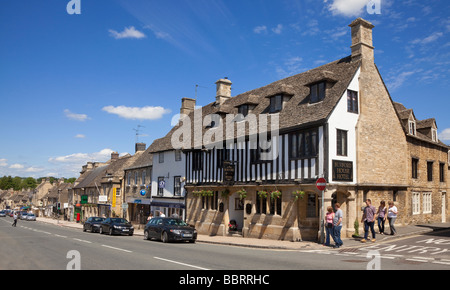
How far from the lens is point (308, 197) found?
21109 millimetres

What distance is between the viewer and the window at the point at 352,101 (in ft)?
66.4

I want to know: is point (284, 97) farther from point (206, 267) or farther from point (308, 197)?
point (206, 267)

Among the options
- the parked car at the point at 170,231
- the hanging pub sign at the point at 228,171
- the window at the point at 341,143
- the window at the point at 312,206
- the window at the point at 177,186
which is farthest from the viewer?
the window at the point at 177,186

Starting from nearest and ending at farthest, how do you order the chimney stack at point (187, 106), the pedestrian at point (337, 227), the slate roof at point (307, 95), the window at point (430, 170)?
the pedestrian at point (337, 227)
the slate roof at point (307, 95)
the window at point (430, 170)
the chimney stack at point (187, 106)

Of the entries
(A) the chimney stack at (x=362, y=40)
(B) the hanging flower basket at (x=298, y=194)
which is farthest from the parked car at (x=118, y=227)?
(A) the chimney stack at (x=362, y=40)

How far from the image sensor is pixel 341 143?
19469 mm

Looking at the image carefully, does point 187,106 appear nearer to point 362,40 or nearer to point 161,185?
point 161,185

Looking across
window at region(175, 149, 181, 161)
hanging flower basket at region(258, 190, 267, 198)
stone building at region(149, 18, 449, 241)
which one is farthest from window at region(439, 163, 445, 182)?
window at region(175, 149, 181, 161)

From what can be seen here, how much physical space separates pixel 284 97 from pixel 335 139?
4989mm

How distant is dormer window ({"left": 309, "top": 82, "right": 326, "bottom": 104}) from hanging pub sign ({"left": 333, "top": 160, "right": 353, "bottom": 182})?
3660 millimetres

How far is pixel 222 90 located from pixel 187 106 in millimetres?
5724

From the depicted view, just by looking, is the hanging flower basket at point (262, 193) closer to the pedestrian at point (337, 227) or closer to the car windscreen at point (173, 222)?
the car windscreen at point (173, 222)

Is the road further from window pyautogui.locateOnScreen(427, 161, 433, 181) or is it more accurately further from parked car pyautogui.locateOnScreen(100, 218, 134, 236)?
window pyautogui.locateOnScreen(427, 161, 433, 181)
